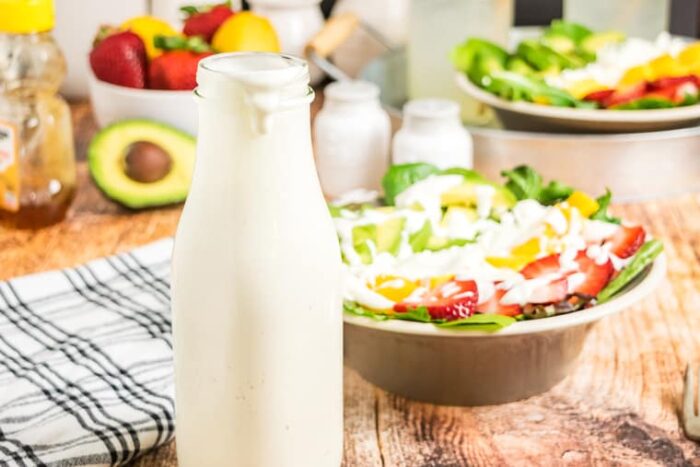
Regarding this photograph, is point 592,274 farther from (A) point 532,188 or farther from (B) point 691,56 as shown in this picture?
(B) point 691,56

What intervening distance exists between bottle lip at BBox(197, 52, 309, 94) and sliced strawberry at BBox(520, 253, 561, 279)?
1.09 feet

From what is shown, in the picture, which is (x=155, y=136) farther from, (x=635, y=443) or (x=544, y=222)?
(x=635, y=443)

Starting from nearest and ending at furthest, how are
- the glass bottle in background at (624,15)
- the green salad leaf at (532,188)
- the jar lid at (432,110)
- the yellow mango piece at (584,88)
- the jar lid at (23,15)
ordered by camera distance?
the green salad leaf at (532,188) < the jar lid at (23,15) < the jar lid at (432,110) < the yellow mango piece at (584,88) < the glass bottle in background at (624,15)

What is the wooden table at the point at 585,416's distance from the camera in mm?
886

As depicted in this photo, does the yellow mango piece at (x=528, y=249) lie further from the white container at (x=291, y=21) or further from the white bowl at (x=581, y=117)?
the white container at (x=291, y=21)

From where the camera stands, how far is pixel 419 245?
3.34 ft

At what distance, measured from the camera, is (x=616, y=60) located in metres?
1.70

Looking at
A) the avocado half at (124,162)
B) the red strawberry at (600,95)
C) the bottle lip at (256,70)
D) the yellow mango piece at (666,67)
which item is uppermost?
the bottle lip at (256,70)

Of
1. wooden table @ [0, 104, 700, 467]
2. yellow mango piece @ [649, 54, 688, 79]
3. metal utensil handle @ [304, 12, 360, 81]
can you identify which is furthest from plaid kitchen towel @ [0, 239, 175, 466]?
yellow mango piece @ [649, 54, 688, 79]

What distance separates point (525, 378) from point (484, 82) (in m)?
0.80

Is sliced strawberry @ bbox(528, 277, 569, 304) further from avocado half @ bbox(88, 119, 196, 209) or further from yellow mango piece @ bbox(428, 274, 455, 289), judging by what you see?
avocado half @ bbox(88, 119, 196, 209)

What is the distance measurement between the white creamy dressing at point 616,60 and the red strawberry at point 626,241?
2.18ft

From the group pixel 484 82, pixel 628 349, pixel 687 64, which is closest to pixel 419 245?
pixel 628 349

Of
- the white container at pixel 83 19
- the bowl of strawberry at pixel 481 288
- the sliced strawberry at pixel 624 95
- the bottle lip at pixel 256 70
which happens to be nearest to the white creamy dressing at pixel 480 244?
the bowl of strawberry at pixel 481 288
